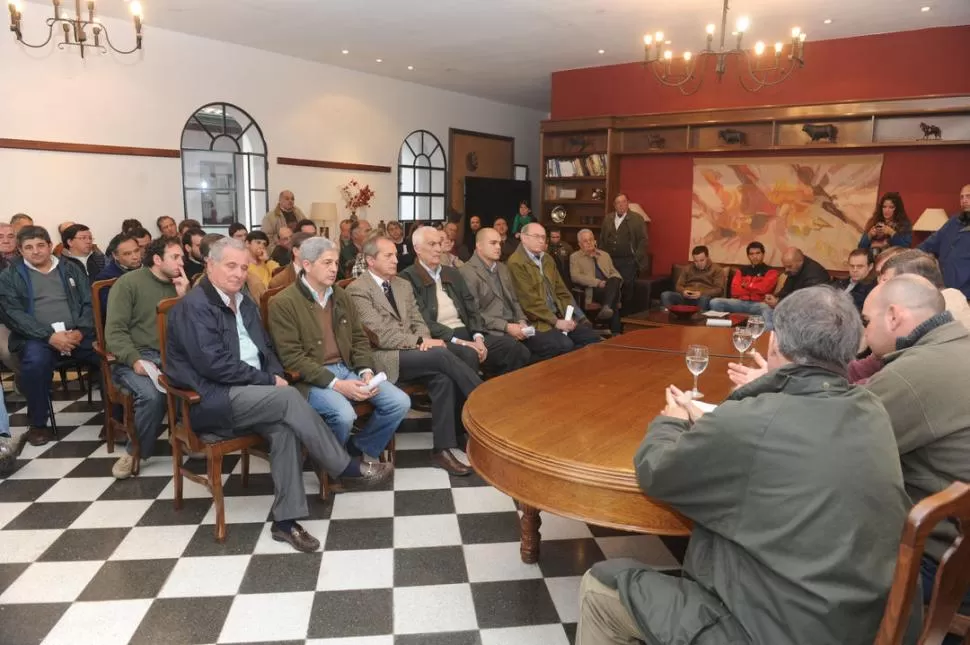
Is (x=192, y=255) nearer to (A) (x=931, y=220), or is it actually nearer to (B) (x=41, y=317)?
(B) (x=41, y=317)

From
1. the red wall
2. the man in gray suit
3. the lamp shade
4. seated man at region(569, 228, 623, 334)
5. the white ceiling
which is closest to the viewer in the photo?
the man in gray suit

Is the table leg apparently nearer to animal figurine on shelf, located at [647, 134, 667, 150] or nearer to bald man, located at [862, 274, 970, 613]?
bald man, located at [862, 274, 970, 613]

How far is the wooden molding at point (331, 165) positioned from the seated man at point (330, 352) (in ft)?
18.9

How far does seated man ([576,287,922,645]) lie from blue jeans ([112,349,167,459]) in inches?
109

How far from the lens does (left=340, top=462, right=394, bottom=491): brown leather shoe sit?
3.43m

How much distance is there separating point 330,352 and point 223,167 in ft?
18.8

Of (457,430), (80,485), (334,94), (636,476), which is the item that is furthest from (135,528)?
(334,94)

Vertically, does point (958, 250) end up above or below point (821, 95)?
below

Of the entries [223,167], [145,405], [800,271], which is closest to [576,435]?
[145,405]

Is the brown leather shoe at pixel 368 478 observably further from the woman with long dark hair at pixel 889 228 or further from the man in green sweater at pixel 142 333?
the woman with long dark hair at pixel 889 228

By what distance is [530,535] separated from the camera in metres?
2.71

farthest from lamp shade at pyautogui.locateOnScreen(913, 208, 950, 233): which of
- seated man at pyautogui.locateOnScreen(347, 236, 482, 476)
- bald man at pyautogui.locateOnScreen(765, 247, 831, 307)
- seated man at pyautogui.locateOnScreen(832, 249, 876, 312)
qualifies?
seated man at pyautogui.locateOnScreen(347, 236, 482, 476)

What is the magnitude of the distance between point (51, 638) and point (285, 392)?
1.18 metres

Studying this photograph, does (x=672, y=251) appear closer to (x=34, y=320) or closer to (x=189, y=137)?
(x=189, y=137)
